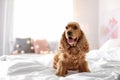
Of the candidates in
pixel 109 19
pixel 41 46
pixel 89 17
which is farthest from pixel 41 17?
pixel 109 19

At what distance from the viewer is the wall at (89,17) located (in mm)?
3786

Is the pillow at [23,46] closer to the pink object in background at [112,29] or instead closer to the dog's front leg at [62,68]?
the pink object in background at [112,29]

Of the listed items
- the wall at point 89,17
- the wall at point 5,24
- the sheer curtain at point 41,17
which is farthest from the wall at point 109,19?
the wall at point 5,24

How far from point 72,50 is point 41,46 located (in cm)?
240

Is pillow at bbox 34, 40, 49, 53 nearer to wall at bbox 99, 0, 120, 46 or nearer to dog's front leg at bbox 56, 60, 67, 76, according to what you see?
wall at bbox 99, 0, 120, 46

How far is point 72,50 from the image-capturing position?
126 centimetres

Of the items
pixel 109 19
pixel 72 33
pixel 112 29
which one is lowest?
pixel 72 33

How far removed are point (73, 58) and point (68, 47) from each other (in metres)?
0.08

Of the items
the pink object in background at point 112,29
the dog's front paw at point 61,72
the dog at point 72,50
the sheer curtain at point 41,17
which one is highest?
the sheer curtain at point 41,17

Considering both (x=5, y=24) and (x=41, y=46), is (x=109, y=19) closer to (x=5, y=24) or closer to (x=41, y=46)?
(x=41, y=46)

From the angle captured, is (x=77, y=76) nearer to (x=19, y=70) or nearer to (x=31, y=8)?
(x=19, y=70)

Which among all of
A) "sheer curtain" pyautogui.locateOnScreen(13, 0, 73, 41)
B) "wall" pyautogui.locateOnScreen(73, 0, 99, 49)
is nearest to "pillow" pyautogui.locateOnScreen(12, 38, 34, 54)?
"sheer curtain" pyautogui.locateOnScreen(13, 0, 73, 41)

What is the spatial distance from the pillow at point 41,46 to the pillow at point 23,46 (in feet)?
0.35

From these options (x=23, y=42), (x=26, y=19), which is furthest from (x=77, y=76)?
(x=26, y=19)
